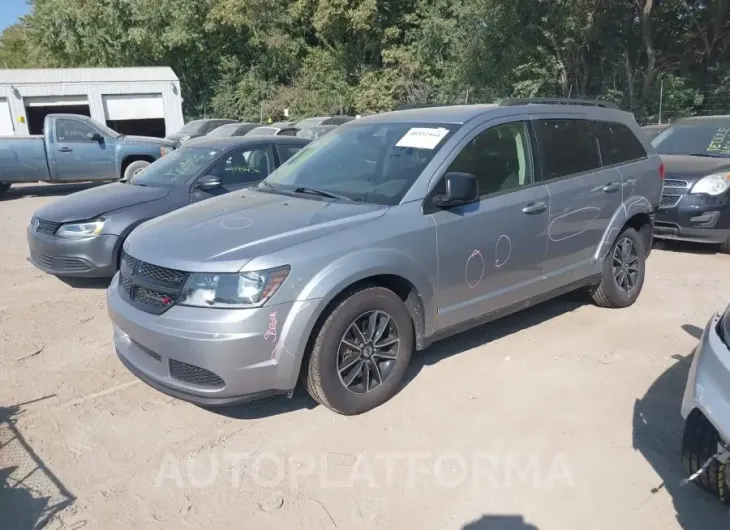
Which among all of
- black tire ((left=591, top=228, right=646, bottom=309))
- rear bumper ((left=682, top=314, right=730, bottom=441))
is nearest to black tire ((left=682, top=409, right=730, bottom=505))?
rear bumper ((left=682, top=314, right=730, bottom=441))

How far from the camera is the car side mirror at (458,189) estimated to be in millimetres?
3754

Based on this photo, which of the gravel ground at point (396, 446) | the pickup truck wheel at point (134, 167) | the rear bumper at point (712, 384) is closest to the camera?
the rear bumper at point (712, 384)

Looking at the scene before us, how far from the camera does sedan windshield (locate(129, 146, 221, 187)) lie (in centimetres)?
656

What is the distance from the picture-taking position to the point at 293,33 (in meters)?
33.0

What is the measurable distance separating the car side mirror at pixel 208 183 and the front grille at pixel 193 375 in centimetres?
320

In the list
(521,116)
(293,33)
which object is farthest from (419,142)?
(293,33)

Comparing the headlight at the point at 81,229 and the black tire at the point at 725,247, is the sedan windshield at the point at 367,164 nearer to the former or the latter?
the headlight at the point at 81,229

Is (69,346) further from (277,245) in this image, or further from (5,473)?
(277,245)

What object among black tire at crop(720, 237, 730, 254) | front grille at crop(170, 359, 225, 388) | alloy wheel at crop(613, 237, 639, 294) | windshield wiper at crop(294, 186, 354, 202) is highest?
windshield wiper at crop(294, 186, 354, 202)

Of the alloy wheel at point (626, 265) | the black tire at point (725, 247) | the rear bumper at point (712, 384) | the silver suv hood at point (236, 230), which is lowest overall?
the black tire at point (725, 247)

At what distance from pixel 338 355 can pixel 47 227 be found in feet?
13.3

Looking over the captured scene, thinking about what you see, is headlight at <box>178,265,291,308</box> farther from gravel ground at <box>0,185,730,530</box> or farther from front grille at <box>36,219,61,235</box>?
front grille at <box>36,219,61,235</box>

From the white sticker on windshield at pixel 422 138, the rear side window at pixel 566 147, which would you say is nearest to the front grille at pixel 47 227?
the white sticker on windshield at pixel 422 138

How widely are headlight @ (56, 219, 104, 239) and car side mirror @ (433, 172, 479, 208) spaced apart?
367cm
